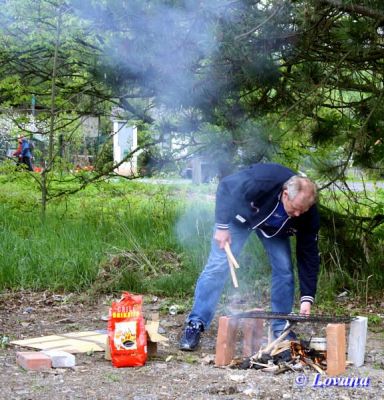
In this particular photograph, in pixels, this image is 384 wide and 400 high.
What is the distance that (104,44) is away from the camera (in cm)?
770

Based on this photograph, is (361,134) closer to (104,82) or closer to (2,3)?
(104,82)

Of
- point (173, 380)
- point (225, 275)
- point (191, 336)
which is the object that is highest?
point (225, 275)

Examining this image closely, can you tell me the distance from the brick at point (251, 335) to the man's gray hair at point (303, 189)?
95 cm

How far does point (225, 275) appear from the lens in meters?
5.30

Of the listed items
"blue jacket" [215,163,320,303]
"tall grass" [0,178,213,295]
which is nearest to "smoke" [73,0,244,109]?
"blue jacket" [215,163,320,303]

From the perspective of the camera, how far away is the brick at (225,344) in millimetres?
4719

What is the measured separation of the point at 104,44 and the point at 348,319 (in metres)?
4.23

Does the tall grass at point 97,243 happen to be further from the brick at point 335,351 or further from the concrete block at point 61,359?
the brick at point 335,351

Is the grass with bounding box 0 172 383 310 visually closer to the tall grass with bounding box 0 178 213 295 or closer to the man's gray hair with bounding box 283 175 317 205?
the tall grass with bounding box 0 178 213 295

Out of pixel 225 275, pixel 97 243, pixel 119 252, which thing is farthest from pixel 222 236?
pixel 97 243

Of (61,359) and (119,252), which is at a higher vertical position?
(119,252)

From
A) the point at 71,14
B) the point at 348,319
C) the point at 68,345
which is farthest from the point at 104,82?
the point at 348,319

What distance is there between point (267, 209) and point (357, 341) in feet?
3.32

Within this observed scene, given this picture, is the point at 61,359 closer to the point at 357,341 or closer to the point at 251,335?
the point at 251,335
